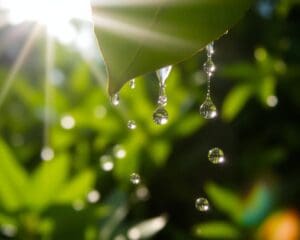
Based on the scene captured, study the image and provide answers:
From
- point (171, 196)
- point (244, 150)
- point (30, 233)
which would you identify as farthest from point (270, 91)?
point (30, 233)

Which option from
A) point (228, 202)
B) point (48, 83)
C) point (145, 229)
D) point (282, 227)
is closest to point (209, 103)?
point (145, 229)

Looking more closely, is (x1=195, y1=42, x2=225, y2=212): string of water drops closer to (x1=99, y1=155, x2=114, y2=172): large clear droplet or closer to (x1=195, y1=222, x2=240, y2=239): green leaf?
(x1=195, y1=222, x2=240, y2=239): green leaf

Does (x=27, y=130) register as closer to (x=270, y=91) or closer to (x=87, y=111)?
(x=87, y=111)

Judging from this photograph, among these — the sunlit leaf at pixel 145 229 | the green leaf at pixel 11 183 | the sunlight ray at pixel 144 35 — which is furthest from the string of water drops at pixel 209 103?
the green leaf at pixel 11 183

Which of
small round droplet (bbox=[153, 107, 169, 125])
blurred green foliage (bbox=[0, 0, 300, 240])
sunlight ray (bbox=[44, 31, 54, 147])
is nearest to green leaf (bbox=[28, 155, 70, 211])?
blurred green foliage (bbox=[0, 0, 300, 240])

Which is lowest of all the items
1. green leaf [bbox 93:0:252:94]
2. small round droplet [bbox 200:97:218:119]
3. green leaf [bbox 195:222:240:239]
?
green leaf [bbox 93:0:252:94]

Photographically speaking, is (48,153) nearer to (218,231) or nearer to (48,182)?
(48,182)

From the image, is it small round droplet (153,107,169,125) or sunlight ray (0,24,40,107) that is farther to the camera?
sunlight ray (0,24,40,107)
